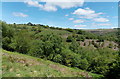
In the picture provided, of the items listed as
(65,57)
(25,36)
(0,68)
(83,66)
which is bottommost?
(83,66)

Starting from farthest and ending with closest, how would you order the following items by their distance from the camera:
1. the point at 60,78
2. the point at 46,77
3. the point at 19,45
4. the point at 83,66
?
the point at 83,66
the point at 19,45
the point at 60,78
the point at 46,77

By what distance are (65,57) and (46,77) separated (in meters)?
20.1

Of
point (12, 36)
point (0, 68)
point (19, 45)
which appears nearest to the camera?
point (0, 68)

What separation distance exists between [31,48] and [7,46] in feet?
18.8

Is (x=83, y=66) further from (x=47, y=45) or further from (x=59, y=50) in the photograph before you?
(x=47, y=45)

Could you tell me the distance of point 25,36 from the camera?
1081 inches

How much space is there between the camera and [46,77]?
332 inches

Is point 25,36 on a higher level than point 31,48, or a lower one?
higher

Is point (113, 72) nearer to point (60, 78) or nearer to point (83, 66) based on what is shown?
point (60, 78)

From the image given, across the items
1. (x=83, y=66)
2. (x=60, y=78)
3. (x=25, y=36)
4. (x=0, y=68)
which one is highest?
(x=25, y=36)


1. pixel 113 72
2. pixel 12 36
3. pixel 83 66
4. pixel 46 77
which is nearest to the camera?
pixel 46 77

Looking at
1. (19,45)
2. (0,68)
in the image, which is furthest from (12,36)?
(0,68)

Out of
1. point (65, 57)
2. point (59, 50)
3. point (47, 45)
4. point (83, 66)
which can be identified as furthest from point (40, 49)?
point (83, 66)

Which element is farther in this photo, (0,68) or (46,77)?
(46,77)
